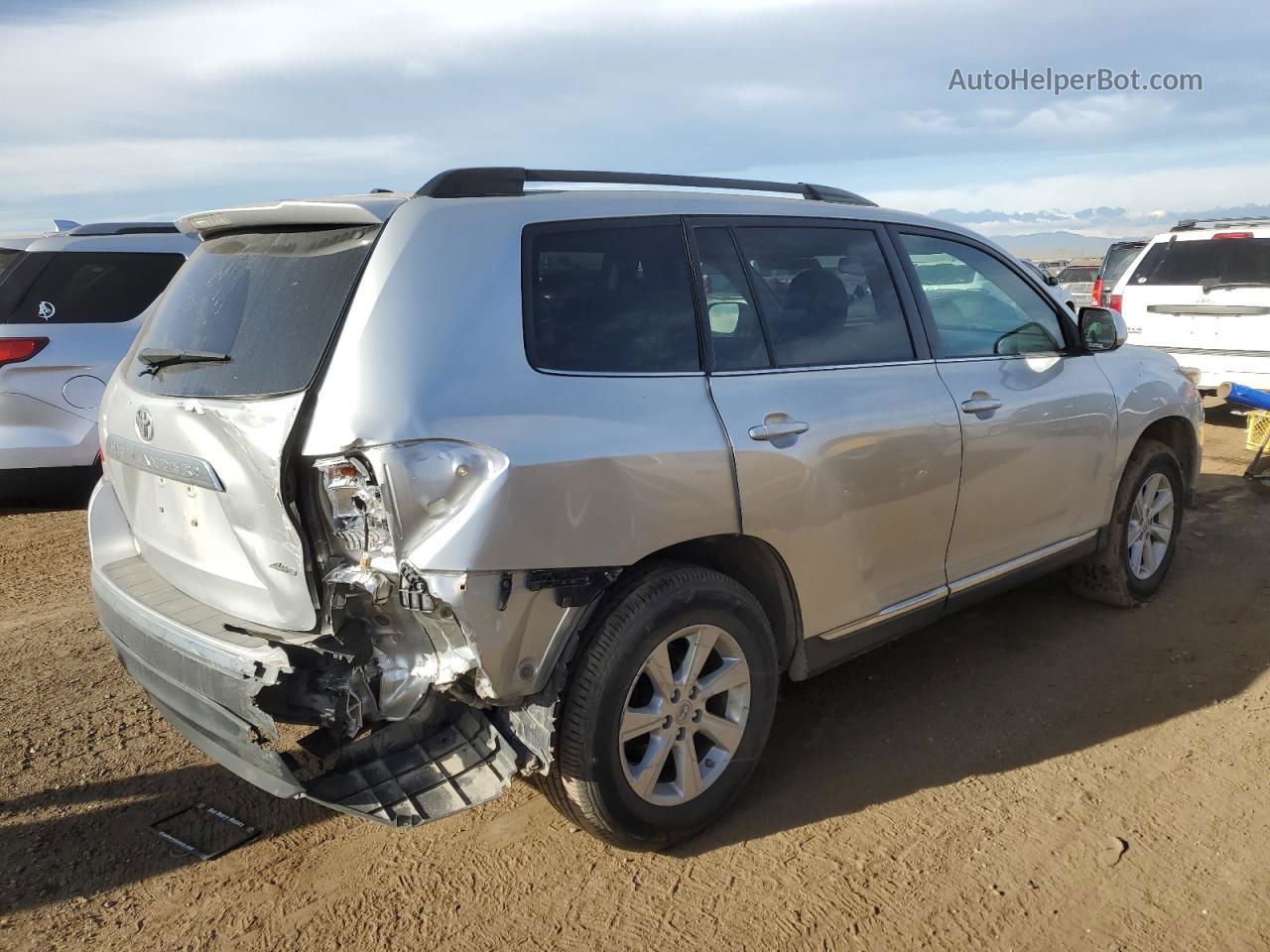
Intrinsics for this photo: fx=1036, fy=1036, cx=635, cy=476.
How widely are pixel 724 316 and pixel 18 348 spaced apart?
5.51 meters

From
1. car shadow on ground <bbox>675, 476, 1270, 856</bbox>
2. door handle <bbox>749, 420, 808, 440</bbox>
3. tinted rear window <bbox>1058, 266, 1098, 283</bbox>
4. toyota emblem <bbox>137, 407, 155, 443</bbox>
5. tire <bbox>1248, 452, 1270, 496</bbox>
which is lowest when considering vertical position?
tinted rear window <bbox>1058, 266, 1098, 283</bbox>

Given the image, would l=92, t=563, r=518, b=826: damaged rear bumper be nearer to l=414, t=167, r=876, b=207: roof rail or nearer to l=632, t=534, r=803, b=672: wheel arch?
l=632, t=534, r=803, b=672: wheel arch

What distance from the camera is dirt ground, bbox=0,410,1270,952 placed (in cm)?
278

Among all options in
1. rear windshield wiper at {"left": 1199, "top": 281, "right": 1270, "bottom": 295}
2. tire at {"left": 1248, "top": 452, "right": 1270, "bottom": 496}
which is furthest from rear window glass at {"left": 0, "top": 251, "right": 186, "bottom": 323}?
rear windshield wiper at {"left": 1199, "top": 281, "right": 1270, "bottom": 295}

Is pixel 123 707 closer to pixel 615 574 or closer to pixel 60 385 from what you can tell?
pixel 615 574

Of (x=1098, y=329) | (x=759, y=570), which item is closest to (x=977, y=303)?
(x=1098, y=329)

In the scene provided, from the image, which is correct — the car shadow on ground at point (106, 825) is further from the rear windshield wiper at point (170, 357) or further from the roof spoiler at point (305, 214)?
the roof spoiler at point (305, 214)

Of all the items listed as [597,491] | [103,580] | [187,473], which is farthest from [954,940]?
[103,580]

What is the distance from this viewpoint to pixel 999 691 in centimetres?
415

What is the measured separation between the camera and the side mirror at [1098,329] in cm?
449

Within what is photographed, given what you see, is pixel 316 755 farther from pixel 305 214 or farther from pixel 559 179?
pixel 559 179

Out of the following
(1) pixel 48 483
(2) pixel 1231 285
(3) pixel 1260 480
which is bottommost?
(1) pixel 48 483

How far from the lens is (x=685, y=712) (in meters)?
3.04

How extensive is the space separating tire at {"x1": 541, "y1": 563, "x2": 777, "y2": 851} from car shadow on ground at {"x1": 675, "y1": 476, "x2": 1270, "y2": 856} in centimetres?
22
